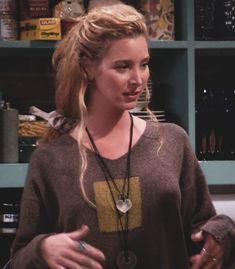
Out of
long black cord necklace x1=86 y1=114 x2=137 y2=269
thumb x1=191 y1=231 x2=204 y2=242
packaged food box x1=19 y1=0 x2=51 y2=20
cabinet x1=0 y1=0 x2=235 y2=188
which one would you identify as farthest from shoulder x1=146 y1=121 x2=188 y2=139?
packaged food box x1=19 y1=0 x2=51 y2=20

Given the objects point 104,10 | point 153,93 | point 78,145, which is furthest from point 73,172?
point 153,93

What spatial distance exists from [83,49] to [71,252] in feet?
1.38

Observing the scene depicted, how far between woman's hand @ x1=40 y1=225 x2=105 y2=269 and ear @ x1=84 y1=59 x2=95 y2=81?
331mm

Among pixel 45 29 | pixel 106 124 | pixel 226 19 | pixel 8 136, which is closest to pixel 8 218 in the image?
pixel 8 136

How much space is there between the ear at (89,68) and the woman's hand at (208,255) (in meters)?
0.39

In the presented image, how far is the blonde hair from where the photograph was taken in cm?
117

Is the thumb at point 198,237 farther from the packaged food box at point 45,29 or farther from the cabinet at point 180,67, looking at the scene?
the packaged food box at point 45,29

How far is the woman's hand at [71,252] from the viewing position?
Answer: 1015 millimetres

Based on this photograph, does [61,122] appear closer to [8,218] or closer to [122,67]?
[122,67]

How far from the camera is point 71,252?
1.03 meters

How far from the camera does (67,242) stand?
104 cm

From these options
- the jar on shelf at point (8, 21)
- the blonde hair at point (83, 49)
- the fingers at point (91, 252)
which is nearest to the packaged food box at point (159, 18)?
the jar on shelf at point (8, 21)

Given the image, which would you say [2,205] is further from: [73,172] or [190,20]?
[190,20]

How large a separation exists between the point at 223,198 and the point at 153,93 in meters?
0.45
